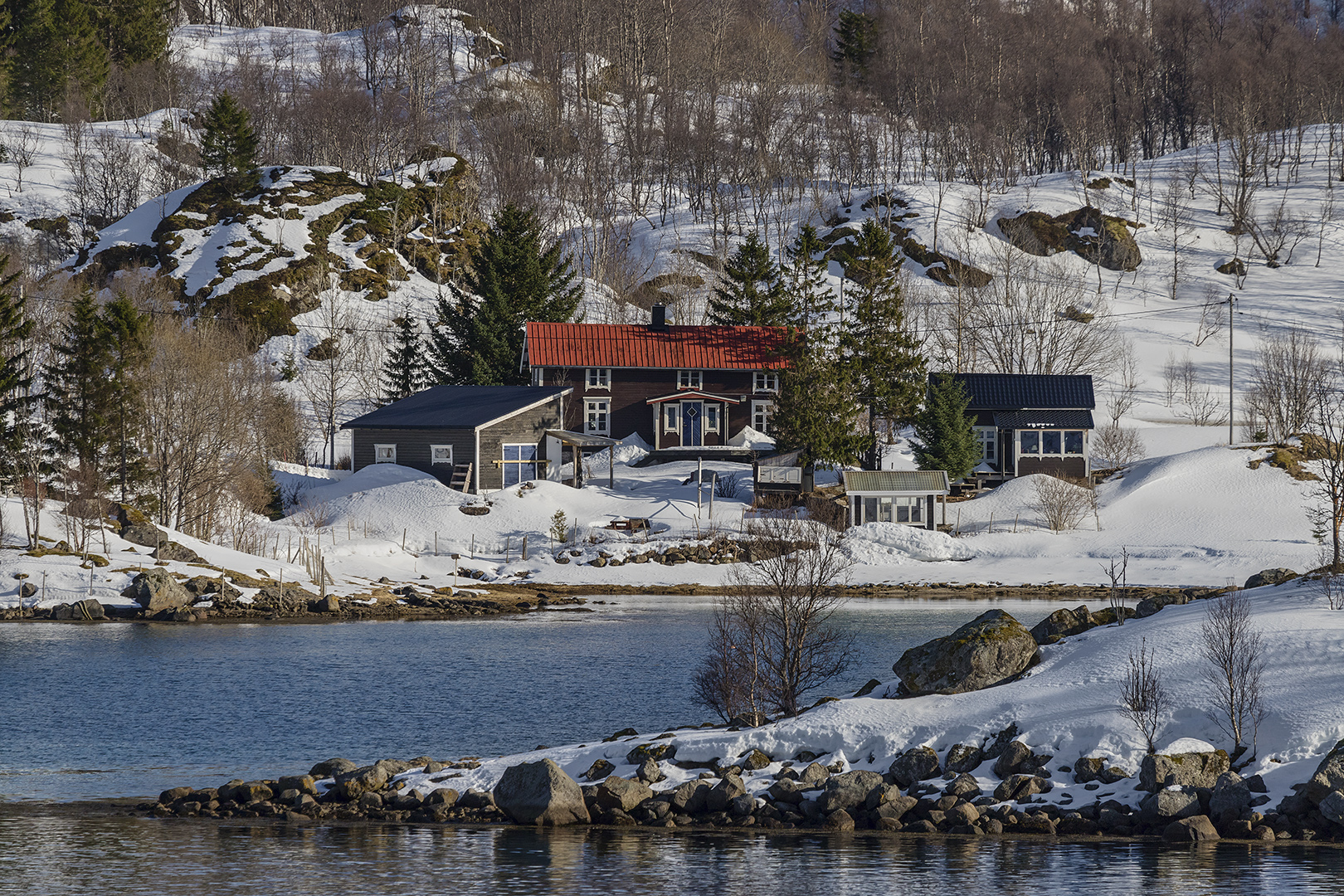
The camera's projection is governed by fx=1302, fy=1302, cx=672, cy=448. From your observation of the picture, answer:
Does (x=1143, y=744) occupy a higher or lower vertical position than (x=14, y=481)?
lower

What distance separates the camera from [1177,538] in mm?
51000

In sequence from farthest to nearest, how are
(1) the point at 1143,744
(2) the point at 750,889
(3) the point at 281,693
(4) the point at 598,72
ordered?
(4) the point at 598,72 → (3) the point at 281,693 → (1) the point at 1143,744 → (2) the point at 750,889

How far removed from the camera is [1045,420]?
5978 cm

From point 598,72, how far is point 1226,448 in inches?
3318

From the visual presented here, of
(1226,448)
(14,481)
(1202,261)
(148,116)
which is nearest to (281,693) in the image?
(14,481)

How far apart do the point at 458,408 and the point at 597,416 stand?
27.0ft

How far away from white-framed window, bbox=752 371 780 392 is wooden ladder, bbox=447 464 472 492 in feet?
53.9

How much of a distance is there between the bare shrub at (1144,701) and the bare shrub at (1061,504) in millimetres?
33457

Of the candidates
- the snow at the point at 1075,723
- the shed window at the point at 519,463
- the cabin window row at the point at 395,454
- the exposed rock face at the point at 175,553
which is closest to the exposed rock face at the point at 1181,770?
the snow at the point at 1075,723

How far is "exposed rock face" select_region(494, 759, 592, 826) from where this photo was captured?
1872cm

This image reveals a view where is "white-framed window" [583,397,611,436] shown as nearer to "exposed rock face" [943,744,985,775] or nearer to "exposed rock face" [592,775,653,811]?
"exposed rock face" [592,775,653,811]

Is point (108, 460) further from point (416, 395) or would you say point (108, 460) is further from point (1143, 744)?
point (1143, 744)

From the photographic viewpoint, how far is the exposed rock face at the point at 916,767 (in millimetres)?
19062

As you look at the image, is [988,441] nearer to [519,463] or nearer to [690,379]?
[690,379]
